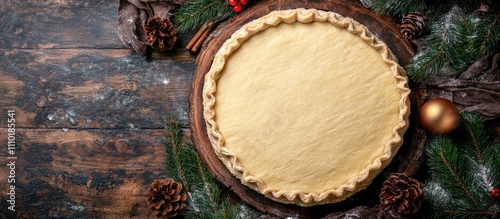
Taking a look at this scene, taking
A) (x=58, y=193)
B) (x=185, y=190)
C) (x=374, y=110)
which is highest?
(x=374, y=110)

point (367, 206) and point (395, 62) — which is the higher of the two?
point (395, 62)

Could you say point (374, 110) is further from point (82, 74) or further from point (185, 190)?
point (82, 74)

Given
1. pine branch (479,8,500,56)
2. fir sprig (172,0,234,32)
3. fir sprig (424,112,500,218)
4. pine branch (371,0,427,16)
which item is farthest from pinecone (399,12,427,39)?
fir sprig (172,0,234,32)

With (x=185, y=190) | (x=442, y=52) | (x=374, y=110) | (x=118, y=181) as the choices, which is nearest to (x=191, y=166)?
(x=185, y=190)

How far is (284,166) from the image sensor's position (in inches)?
81.2

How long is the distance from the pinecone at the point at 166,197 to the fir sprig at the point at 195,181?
0.04 meters

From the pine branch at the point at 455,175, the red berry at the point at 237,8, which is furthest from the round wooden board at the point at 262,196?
the pine branch at the point at 455,175

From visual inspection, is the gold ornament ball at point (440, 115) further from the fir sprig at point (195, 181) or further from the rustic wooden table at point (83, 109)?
the rustic wooden table at point (83, 109)

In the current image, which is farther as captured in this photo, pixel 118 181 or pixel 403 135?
pixel 118 181

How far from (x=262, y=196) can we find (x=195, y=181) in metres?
0.25

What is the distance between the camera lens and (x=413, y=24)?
2.08 metres

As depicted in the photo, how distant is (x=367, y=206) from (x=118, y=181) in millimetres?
944

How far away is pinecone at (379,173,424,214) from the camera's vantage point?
1967mm

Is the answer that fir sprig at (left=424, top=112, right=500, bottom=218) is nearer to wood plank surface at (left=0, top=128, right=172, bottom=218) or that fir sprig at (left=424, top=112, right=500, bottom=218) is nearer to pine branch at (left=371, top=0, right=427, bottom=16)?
pine branch at (left=371, top=0, right=427, bottom=16)
